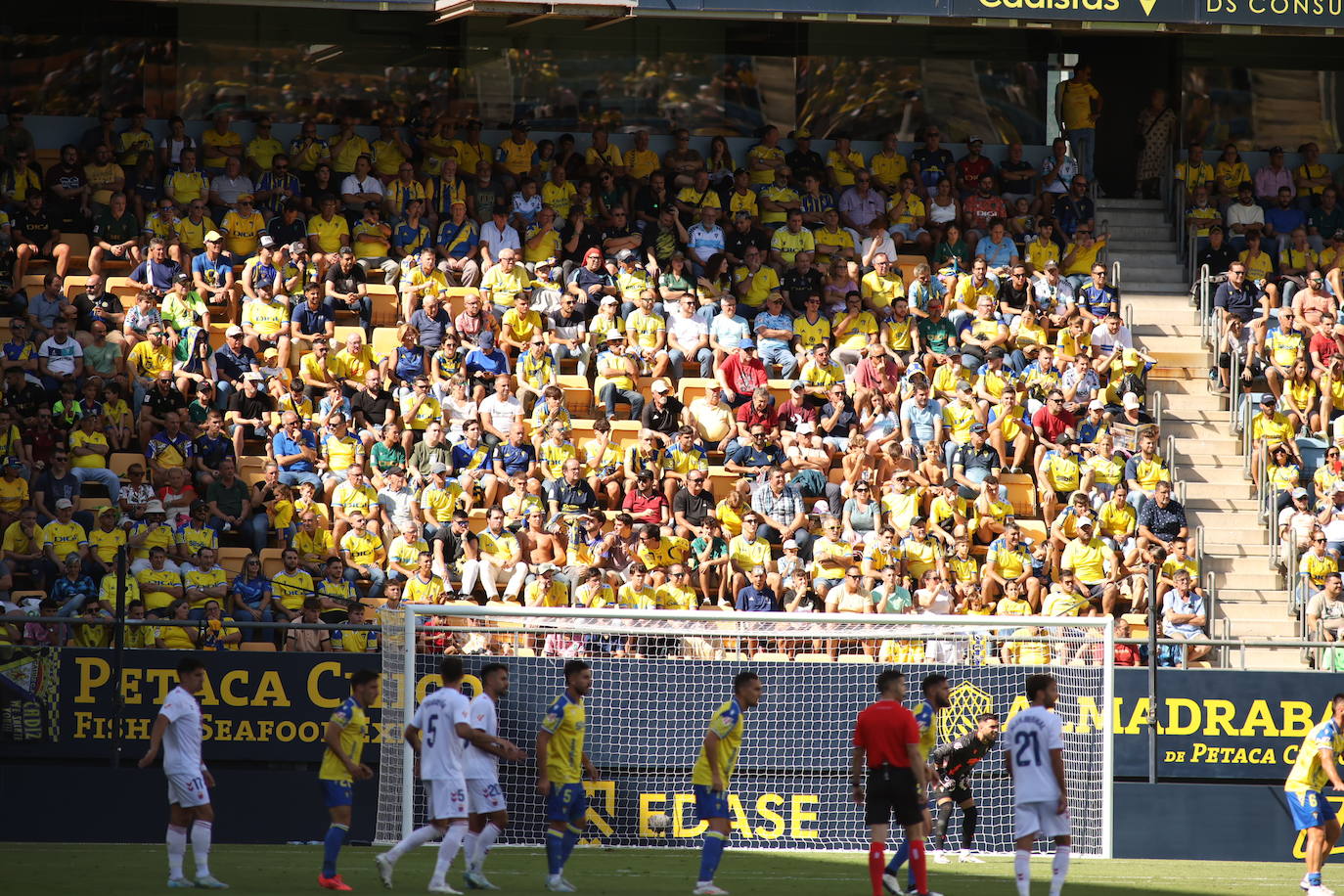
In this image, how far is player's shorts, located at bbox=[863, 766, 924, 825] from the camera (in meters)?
13.2

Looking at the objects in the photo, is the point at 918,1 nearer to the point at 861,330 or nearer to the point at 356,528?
the point at 861,330

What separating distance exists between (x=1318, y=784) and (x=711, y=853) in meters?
5.12

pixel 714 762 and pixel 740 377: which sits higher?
pixel 740 377

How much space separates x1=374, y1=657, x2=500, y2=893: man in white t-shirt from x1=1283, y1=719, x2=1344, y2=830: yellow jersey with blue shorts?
6419mm

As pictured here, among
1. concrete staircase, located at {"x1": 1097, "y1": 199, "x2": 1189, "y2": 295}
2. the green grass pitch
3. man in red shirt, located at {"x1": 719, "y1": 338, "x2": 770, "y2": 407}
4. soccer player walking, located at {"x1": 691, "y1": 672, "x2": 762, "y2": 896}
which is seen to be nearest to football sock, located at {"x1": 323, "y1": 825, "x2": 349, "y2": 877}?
the green grass pitch

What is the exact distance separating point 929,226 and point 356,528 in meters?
9.21

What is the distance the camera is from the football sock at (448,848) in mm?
13078

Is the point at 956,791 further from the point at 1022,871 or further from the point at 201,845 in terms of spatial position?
the point at 201,845

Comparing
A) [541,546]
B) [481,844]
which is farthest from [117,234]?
[481,844]

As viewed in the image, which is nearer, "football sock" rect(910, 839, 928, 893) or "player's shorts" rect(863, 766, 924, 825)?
"football sock" rect(910, 839, 928, 893)

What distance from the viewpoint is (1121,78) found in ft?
90.2

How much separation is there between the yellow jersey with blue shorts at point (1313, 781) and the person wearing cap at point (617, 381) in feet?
29.3

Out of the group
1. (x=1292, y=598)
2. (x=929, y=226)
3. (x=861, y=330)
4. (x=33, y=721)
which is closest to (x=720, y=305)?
(x=861, y=330)

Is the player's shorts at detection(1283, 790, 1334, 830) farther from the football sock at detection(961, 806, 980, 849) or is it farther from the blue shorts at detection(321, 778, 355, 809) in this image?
the blue shorts at detection(321, 778, 355, 809)
